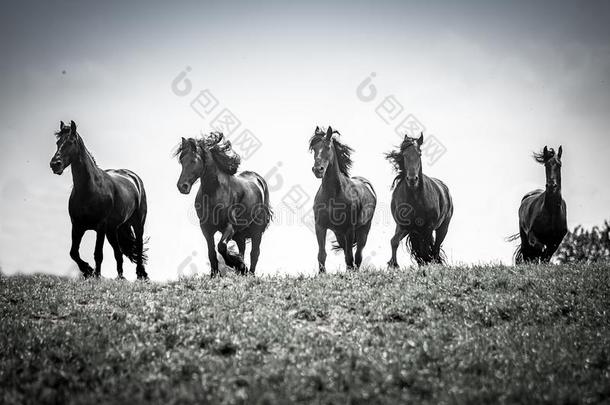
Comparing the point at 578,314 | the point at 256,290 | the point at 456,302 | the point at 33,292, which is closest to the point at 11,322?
the point at 33,292

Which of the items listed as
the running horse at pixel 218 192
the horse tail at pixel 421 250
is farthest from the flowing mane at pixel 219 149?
the horse tail at pixel 421 250

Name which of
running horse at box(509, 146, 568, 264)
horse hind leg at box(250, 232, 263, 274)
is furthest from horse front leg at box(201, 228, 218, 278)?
running horse at box(509, 146, 568, 264)

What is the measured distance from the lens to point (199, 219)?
1466 cm

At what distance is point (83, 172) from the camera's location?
1483 cm

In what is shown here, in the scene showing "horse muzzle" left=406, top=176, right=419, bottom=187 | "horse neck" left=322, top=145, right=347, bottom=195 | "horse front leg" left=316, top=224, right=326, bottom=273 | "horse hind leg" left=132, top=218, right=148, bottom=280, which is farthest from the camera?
"horse hind leg" left=132, top=218, right=148, bottom=280

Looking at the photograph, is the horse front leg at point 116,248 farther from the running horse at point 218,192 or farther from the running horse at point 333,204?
the running horse at point 333,204

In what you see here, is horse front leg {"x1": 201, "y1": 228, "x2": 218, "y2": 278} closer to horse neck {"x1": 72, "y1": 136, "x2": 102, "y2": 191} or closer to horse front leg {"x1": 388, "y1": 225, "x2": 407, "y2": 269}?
horse neck {"x1": 72, "y1": 136, "x2": 102, "y2": 191}

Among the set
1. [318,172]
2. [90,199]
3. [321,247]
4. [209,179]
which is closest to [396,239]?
[321,247]

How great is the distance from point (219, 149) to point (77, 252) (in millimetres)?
5031

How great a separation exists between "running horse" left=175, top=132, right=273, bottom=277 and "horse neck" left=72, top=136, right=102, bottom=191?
2653mm

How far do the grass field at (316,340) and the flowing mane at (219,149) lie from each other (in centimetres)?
437

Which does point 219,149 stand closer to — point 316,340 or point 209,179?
point 209,179

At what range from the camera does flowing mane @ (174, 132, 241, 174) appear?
48.6ft

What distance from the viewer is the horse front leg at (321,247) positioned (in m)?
14.5
